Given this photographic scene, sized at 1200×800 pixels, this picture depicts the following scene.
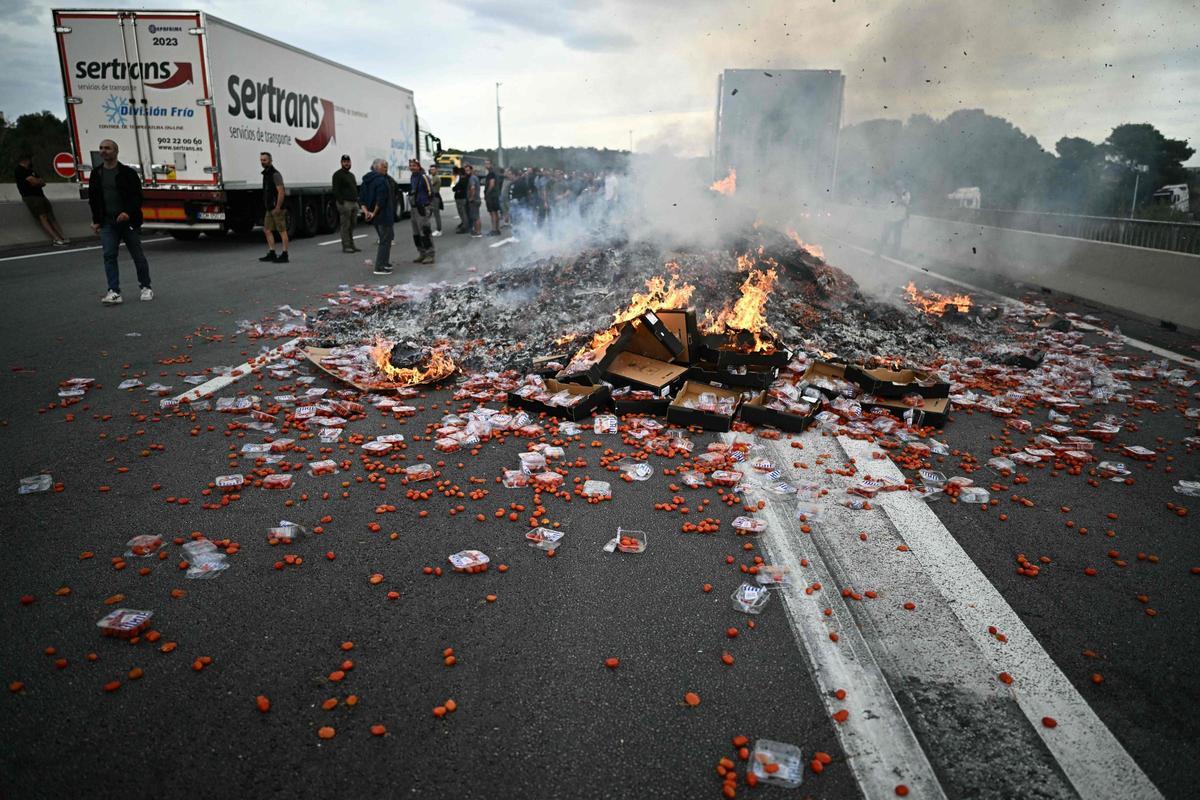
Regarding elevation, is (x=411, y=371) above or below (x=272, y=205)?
below

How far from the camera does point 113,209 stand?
8766mm

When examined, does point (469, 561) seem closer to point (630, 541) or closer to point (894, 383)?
point (630, 541)

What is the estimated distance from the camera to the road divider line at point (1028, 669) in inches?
86.6

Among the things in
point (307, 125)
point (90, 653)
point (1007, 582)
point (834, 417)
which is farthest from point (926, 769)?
point (307, 125)

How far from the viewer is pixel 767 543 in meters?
3.58

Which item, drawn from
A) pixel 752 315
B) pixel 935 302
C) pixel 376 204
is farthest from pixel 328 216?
pixel 935 302

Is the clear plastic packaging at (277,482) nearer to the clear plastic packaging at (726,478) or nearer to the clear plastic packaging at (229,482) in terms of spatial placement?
the clear plastic packaging at (229,482)

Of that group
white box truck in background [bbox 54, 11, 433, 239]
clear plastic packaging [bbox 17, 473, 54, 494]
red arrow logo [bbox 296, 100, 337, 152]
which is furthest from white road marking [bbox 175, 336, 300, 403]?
red arrow logo [bbox 296, 100, 337, 152]

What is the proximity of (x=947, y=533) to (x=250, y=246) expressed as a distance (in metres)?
16.2

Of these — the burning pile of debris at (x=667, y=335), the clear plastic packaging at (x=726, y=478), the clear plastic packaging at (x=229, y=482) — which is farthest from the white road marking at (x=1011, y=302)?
the clear plastic packaging at (x=229, y=482)

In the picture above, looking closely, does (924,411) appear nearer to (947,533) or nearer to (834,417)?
(834,417)

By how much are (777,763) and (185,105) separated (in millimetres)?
15599

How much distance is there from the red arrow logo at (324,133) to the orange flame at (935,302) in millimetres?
14737

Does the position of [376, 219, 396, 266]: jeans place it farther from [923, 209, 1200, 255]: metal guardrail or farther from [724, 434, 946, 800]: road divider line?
[923, 209, 1200, 255]: metal guardrail
